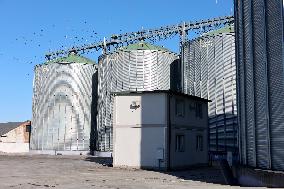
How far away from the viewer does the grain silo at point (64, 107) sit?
2559 inches

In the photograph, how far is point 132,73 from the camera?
185 feet

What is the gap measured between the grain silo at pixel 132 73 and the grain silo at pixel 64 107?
5.60 meters

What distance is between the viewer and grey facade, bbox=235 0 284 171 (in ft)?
71.6

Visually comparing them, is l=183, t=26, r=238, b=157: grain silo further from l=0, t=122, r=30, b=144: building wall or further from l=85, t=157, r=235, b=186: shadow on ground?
l=0, t=122, r=30, b=144: building wall

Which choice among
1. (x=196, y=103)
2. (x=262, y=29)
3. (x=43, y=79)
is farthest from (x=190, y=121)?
(x=43, y=79)

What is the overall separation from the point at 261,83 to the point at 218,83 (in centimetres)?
2177

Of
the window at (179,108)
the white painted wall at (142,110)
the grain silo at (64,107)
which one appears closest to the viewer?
the white painted wall at (142,110)

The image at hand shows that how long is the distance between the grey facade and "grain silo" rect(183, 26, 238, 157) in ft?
55.6

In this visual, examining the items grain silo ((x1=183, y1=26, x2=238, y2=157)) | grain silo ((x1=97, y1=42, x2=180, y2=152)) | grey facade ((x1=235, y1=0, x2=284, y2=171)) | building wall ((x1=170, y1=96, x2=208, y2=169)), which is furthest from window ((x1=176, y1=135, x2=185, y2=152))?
grain silo ((x1=97, y1=42, x2=180, y2=152))

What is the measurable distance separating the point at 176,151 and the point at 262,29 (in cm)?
1631

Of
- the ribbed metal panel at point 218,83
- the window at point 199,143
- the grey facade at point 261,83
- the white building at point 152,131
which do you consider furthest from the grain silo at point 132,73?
the grey facade at point 261,83

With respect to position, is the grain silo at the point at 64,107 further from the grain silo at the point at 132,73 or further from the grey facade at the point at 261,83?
the grey facade at the point at 261,83

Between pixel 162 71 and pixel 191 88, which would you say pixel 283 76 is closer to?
pixel 191 88

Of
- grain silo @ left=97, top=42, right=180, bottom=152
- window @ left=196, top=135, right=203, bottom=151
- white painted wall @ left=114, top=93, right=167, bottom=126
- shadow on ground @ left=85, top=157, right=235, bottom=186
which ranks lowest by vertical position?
shadow on ground @ left=85, top=157, right=235, bottom=186
